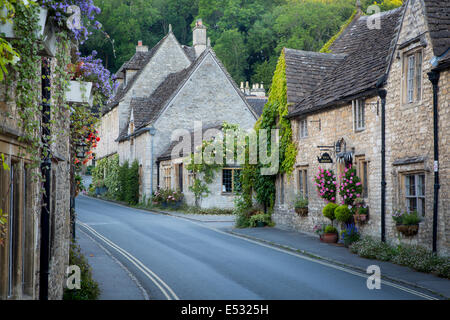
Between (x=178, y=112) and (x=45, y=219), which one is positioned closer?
(x=45, y=219)

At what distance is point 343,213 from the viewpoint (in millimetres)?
19422

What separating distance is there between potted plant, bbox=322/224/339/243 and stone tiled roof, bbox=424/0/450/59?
24.2 ft

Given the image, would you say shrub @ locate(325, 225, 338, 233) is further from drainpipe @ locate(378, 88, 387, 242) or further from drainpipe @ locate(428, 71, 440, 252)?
drainpipe @ locate(428, 71, 440, 252)

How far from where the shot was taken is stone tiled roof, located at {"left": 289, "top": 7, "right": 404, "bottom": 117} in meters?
19.7

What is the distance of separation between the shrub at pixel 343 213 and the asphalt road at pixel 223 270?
2496mm

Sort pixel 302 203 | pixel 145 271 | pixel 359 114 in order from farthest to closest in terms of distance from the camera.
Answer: pixel 302 203 → pixel 359 114 → pixel 145 271

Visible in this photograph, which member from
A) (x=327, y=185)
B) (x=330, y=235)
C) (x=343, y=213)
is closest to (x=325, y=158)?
(x=327, y=185)

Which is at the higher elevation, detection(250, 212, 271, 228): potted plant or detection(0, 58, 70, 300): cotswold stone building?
detection(0, 58, 70, 300): cotswold stone building

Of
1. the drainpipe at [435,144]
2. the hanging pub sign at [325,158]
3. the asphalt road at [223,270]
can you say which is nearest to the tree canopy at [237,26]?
the hanging pub sign at [325,158]

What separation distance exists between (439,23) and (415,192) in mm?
4818

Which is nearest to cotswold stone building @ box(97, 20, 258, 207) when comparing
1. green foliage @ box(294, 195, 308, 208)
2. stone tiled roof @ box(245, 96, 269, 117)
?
stone tiled roof @ box(245, 96, 269, 117)

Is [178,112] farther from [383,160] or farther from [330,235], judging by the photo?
[383,160]

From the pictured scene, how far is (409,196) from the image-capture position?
16750mm

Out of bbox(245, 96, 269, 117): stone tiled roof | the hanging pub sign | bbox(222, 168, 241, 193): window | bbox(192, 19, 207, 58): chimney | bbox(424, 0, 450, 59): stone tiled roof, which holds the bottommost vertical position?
bbox(222, 168, 241, 193): window
